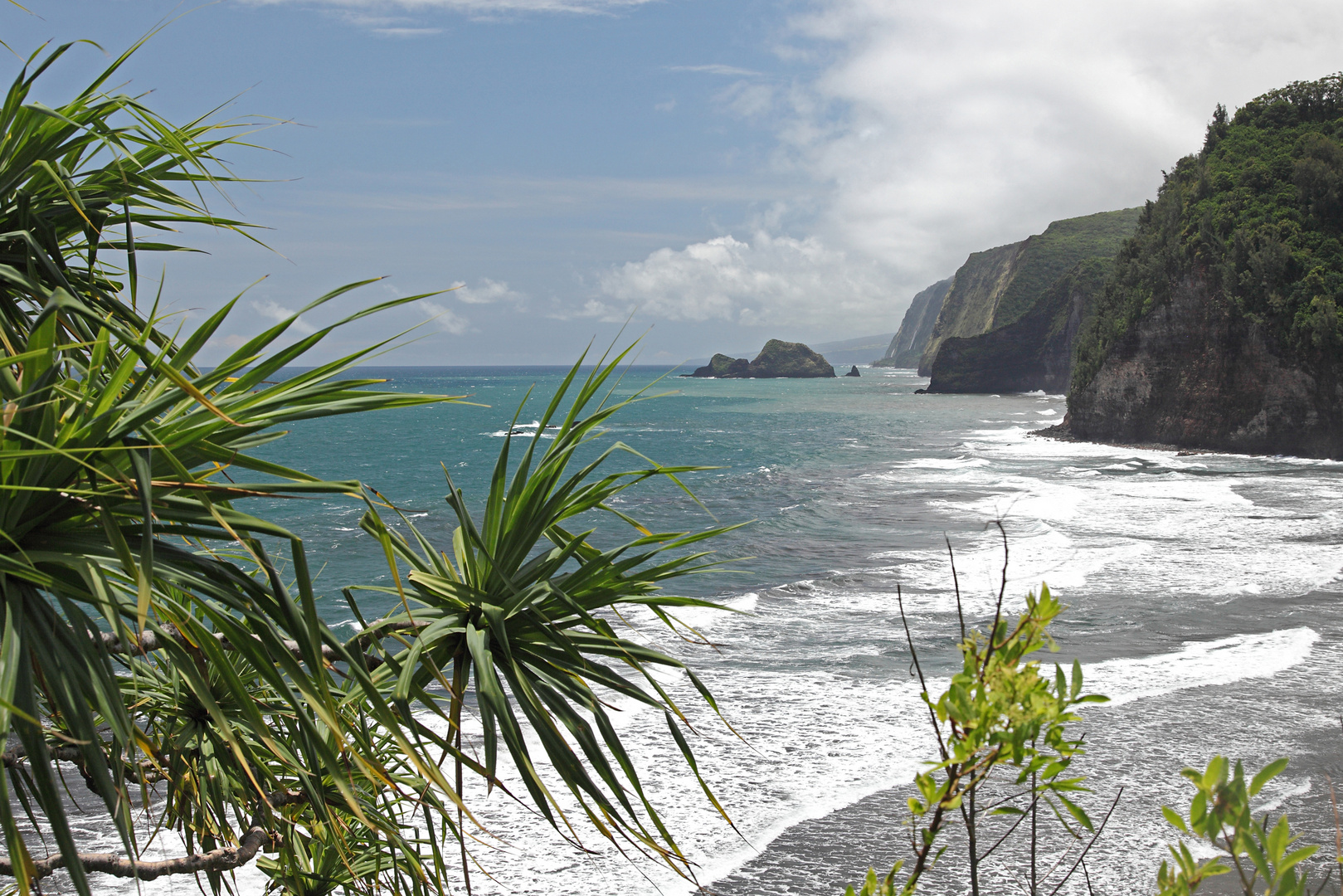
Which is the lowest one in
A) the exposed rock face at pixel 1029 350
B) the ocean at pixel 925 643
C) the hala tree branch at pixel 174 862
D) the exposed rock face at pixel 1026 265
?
the ocean at pixel 925 643

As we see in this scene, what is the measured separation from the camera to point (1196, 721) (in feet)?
32.7

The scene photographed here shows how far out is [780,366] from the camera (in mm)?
178750

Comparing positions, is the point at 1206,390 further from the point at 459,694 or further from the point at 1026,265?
the point at 1026,265

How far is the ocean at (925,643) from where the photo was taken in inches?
306

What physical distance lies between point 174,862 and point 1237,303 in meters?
44.1

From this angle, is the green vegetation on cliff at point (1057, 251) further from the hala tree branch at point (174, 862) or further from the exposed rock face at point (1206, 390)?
the hala tree branch at point (174, 862)

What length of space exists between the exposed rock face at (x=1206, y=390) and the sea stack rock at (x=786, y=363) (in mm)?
132908

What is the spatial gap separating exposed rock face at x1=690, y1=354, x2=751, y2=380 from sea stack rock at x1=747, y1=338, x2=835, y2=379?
1.66 metres

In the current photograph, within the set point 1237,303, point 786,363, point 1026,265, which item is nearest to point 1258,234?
point 1237,303

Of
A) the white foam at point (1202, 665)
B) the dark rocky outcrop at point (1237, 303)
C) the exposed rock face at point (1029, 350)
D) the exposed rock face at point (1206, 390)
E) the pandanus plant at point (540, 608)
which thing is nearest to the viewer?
the pandanus plant at point (540, 608)

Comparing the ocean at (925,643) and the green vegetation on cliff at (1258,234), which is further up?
the green vegetation on cliff at (1258,234)

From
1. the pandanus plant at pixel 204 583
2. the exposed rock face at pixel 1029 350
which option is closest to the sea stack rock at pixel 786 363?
the exposed rock face at pixel 1029 350

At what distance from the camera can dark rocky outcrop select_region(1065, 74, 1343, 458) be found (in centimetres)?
3538

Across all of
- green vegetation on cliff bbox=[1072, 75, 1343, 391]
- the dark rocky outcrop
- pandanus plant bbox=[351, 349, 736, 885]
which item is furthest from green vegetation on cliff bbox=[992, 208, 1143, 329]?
pandanus plant bbox=[351, 349, 736, 885]
